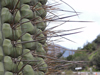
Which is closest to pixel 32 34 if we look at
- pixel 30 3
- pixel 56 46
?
pixel 30 3

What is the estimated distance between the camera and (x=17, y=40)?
5.07 feet

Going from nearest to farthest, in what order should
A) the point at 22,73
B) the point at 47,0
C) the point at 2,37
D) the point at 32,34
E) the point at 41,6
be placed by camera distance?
the point at 2,37
the point at 22,73
the point at 32,34
the point at 41,6
the point at 47,0

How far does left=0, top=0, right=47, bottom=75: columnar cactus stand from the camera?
144cm

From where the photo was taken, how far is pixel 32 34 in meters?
1.80

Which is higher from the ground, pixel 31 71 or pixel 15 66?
pixel 15 66

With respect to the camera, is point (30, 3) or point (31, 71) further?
point (30, 3)

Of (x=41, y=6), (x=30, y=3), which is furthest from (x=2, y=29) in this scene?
(x=41, y=6)

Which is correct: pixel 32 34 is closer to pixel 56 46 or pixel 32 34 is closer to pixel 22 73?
pixel 22 73

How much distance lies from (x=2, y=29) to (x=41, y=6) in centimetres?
69

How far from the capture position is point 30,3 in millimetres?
1871

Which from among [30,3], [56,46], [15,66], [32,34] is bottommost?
[56,46]

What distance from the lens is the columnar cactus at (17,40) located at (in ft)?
4.72

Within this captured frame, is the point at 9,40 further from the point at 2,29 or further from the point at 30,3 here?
the point at 30,3

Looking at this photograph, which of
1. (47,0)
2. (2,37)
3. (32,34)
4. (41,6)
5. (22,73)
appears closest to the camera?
(2,37)
